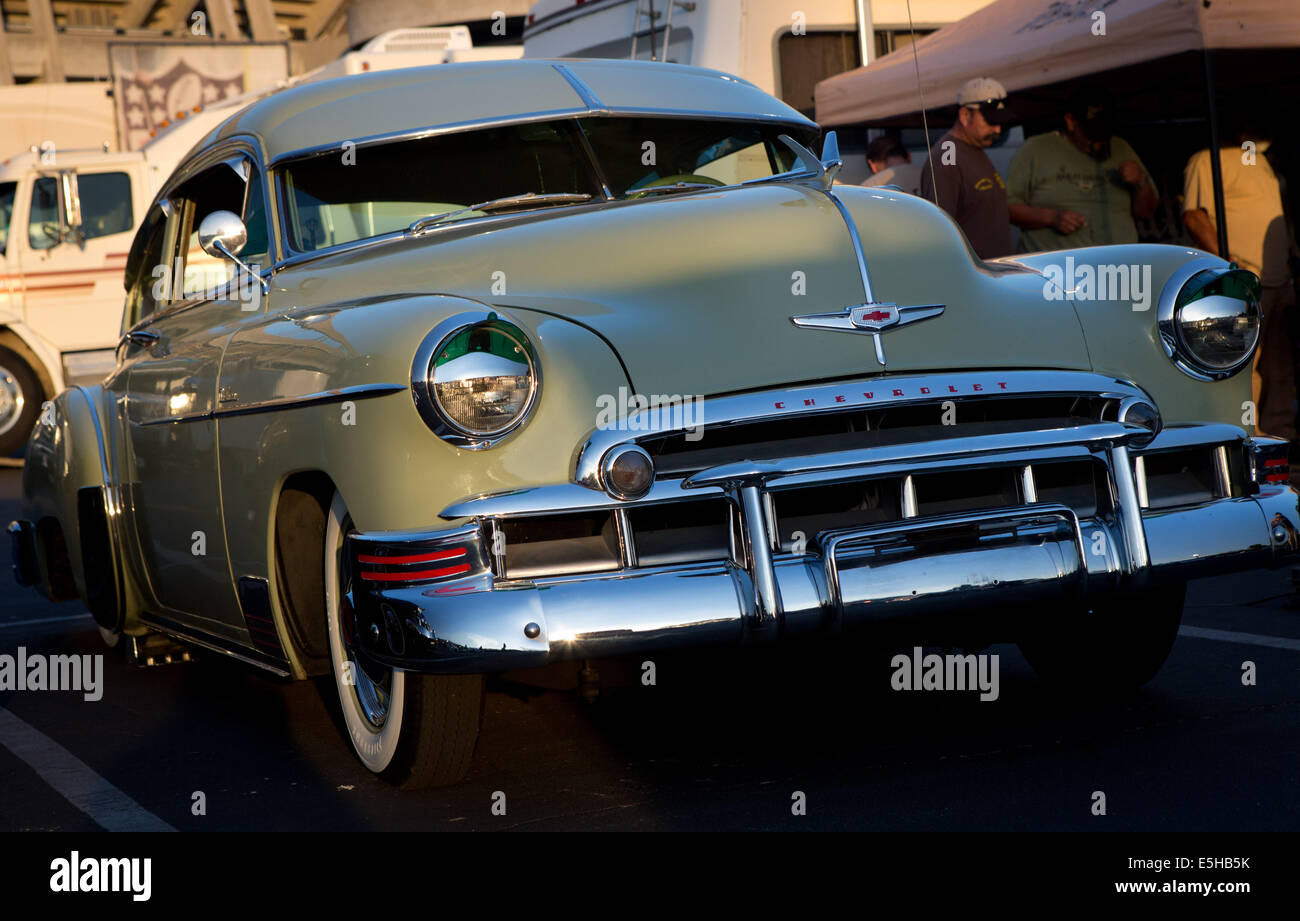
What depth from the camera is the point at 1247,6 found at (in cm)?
786

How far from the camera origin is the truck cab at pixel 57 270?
14695 mm

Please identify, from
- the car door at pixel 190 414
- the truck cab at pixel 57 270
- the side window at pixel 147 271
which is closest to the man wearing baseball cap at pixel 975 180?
the side window at pixel 147 271

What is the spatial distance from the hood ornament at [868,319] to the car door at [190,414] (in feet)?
5.08

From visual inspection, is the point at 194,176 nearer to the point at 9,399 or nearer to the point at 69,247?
the point at 9,399

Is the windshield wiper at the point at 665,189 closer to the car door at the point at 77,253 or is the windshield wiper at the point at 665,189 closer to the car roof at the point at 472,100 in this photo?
the car roof at the point at 472,100

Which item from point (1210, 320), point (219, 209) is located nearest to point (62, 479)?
point (219, 209)

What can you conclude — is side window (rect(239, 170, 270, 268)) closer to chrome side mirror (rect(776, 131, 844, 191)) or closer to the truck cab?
chrome side mirror (rect(776, 131, 844, 191))

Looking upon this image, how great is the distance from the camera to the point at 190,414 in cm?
434

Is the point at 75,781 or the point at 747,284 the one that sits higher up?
the point at 747,284

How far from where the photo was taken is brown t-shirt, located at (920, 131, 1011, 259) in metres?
8.01

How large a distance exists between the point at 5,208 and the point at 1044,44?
32.3 feet

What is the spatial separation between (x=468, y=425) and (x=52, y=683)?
2822 mm

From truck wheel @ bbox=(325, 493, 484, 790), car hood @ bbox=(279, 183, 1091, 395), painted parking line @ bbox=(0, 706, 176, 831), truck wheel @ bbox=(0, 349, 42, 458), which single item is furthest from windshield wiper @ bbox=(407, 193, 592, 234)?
truck wheel @ bbox=(0, 349, 42, 458)
